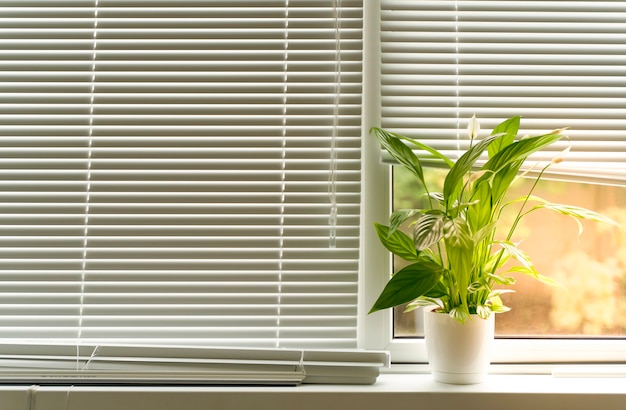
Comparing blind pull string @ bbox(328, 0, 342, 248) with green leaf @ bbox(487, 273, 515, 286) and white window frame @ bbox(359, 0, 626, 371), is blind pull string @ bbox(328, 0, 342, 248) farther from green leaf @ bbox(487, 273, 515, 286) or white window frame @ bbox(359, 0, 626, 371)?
green leaf @ bbox(487, 273, 515, 286)

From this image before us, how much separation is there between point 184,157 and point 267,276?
1.19 ft

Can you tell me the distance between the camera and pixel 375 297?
4.87 feet

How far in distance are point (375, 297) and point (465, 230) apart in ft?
1.10

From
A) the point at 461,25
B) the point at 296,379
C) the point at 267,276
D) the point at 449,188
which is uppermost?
the point at 461,25

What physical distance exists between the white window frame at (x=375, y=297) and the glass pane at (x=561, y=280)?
1.4 inches

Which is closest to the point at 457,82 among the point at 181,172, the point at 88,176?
the point at 181,172

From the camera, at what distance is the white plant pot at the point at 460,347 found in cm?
130

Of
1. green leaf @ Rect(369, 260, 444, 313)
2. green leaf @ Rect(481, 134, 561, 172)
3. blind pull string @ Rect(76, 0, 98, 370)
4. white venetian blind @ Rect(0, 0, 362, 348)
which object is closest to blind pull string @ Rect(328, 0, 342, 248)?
white venetian blind @ Rect(0, 0, 362, 348)

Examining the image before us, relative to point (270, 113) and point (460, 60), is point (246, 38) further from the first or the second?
point (460, 60)

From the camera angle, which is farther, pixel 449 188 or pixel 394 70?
pixel 394 70

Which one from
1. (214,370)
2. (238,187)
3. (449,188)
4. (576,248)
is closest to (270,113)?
(238,187)

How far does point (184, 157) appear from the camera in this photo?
148 centimetres

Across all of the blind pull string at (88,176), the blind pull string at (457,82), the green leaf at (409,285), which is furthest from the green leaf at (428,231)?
the blind pull string at (88,176)

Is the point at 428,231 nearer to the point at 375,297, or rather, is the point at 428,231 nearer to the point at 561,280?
the point at 375,297
